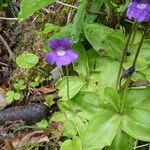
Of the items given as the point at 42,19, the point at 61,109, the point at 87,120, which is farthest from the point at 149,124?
the point at 42,19

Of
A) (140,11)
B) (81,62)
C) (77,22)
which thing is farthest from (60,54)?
(140,11)

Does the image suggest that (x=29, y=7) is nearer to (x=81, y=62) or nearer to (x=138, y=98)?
(x=81, y=62)

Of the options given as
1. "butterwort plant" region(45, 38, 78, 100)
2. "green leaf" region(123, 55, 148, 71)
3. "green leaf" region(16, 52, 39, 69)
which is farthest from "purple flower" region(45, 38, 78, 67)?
"green leaf" region(16, 52, 39, 69)

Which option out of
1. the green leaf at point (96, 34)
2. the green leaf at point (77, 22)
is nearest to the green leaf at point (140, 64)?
the green leaf at point (96, 34)

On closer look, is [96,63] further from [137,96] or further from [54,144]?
[54,144]

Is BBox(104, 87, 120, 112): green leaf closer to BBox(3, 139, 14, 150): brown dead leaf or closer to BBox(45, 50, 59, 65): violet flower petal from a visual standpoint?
BBox(45, 50, 59, 65): violet flower petal

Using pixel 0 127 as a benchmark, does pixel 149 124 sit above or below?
above

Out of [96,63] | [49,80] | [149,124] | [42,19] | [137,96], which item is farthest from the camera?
[42,19]
